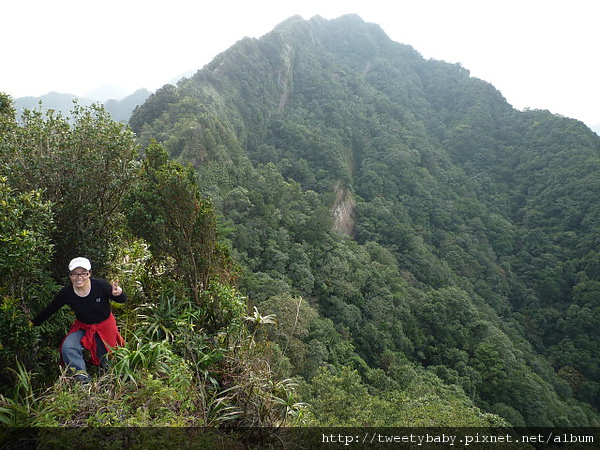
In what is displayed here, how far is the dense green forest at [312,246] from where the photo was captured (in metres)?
3.53

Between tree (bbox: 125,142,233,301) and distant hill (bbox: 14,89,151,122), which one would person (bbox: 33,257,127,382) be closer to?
tree (bbox: 125,142,233,301)

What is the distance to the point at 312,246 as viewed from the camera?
1099 inches

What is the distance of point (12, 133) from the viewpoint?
149 inches

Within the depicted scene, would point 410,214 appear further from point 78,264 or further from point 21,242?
point 21,242

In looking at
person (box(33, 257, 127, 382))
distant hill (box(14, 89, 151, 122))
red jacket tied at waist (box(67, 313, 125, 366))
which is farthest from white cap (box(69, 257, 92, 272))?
distant hill (box(14, 89, 151, 122))

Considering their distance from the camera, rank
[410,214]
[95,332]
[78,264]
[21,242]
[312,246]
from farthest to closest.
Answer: [410,214]
[312,246]
[95,332]
[78,264]
[21,242]

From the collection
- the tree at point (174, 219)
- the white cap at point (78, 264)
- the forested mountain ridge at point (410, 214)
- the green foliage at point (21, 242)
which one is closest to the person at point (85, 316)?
the white cap at point (78, 264)

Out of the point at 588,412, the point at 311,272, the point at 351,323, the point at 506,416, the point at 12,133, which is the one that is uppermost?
the point at 12,133

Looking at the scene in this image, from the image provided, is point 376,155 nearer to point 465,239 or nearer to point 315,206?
point 465,239

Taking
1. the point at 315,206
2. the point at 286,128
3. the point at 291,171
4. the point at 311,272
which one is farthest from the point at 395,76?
the point at 311,272

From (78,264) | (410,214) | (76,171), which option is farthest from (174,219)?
(410,214)

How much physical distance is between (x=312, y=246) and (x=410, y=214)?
22.0 meters

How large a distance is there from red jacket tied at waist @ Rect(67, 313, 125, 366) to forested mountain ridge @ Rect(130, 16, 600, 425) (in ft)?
9.82

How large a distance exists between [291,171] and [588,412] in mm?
36637
